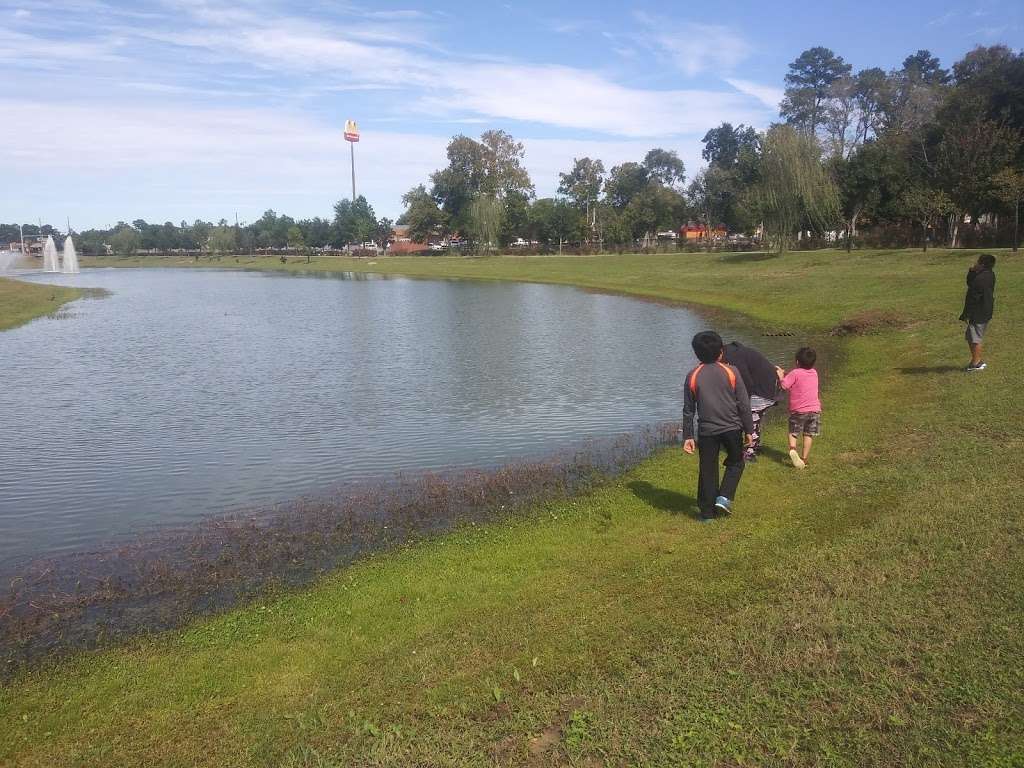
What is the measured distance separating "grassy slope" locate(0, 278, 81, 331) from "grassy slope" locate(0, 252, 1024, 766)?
3321 cm

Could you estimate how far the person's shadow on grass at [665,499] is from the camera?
8.98 m

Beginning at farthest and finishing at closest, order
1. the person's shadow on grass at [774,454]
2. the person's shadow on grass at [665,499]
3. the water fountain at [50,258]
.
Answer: the water fountain at [50,258] → the person's shadow on grass at [774,454] → the person's shadow on grass at [665,499]

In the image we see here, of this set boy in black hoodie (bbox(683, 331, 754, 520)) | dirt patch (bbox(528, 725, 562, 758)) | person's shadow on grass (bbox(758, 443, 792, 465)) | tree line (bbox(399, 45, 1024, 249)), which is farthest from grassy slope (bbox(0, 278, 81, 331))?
tree line (bbox(399, 45, 1024, 249))

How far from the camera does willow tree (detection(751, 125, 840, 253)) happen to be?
52656 mm

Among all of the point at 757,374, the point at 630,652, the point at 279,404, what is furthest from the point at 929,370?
the point at 279,404

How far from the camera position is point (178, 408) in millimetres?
17016

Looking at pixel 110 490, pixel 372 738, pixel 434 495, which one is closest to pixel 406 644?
pixel 372 738

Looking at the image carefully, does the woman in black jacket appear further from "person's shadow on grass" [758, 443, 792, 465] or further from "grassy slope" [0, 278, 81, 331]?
"grassy slope" [0, 278, 81, 331]

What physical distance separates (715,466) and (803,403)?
9.18 feet

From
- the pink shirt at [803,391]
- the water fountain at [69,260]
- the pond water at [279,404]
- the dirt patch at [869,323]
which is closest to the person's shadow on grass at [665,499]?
the pink shirt at [803,391]

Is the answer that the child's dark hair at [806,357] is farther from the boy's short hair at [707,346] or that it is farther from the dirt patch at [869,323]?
the dirt patch at [869,323]

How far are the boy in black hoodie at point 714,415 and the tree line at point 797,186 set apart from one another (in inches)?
1433

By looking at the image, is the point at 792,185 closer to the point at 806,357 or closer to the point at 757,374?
the point at 806,357

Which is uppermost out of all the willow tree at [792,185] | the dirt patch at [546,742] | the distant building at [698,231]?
the willow tree at [792,185]
